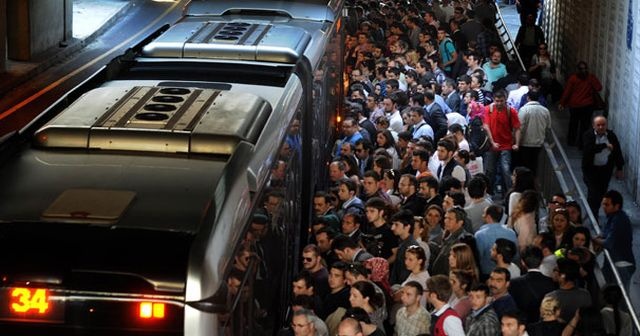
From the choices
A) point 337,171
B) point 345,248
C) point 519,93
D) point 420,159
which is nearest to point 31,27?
point 519,93

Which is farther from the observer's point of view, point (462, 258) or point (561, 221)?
point (561, 221)

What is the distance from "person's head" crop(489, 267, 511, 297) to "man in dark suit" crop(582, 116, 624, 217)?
7.72m

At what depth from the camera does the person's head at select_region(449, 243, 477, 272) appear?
1220 cm

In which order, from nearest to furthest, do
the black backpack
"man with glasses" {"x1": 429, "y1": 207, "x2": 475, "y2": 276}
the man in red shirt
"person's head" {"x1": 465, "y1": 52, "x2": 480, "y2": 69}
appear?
"man with glasses" {"x1": 429, "y1": 207, "x2": 475, "y2": 276} → the black backpack → "person's head" {"x1": 465, "y1": 52, "x2": 480, "y2": 69} → the man in red shirt

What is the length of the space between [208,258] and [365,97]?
41.7 ft

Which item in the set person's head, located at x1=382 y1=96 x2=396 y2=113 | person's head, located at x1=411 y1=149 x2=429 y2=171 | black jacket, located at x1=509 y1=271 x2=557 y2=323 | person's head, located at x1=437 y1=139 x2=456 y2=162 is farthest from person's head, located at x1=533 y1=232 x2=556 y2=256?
person's head, located at x1=382 y1=96 x2=396 y2=113

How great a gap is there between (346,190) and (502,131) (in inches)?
193

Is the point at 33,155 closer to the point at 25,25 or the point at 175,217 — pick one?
the point at 175,217

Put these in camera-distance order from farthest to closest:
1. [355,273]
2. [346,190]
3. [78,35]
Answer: [78,35], [346,190], [355,273]

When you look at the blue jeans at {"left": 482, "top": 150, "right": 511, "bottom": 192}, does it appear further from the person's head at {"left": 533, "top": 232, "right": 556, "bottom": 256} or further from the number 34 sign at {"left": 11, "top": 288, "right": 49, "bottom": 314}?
the number 34 sign at {"left": 11, "top": 288, "right": 49, "bottom": 314}

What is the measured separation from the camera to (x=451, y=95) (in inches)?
802

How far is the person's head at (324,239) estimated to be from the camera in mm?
13281

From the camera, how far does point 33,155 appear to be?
9.58 m

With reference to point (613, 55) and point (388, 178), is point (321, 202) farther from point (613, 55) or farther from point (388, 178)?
point (613, 55)
